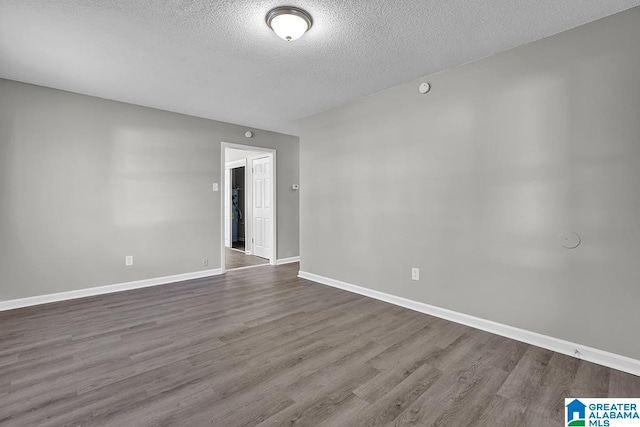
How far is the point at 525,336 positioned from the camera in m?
2.39

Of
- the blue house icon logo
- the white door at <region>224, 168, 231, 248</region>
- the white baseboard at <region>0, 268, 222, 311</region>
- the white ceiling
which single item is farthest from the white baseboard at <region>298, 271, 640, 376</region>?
the white door at <region>224, 168, 231, 248</region>

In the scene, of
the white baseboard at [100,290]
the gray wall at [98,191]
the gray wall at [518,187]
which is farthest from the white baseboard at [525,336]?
the gray wall at [98,191]

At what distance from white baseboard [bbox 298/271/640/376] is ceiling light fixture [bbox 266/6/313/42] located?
9.15 feet

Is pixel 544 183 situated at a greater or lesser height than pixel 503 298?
greater

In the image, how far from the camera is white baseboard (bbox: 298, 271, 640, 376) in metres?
1.99

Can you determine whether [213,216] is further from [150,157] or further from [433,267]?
[433,267]

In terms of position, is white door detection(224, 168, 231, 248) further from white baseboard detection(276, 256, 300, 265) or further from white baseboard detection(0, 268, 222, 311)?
white baseboard detection(0, 268, 222, 311)

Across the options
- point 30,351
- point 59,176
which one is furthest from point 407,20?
point 59,176

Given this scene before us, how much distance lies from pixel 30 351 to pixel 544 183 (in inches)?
167

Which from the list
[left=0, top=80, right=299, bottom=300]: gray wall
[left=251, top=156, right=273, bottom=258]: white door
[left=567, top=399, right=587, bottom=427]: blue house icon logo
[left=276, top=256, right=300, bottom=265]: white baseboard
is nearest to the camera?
[left=567, top=399, right=587, bottom=427]: blue house icon logo

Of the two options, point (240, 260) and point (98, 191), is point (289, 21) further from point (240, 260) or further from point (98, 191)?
point (240, 260)

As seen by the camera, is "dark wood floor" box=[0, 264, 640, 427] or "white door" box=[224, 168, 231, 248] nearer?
"dark wood floor" box=[0, 264, 640, 427]

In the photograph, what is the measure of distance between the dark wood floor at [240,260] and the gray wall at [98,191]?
734mm

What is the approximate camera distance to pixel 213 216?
15.3 feet
